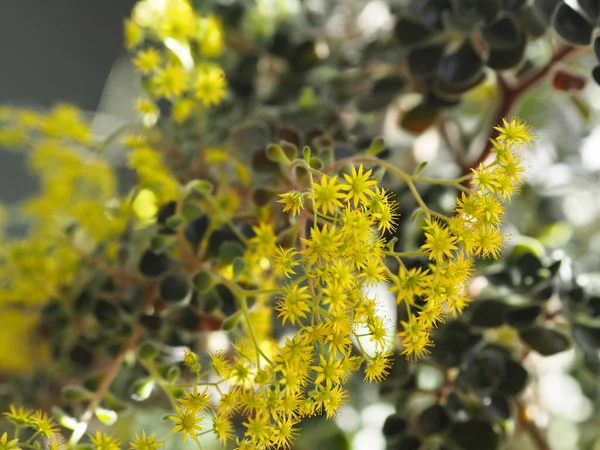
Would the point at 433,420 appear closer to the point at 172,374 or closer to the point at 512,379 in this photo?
the point at 512,379

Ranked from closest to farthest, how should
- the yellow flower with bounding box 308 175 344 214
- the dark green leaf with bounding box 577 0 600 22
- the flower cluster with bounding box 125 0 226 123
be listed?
the yellow flower with bounding box 308 175 344 214 → the dark green leaf with bounding box 577 0 600 22 → the flower cluster with bounding box 125 0 226 123

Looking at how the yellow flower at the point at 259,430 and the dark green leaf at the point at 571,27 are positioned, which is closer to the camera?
the yellow flower at the point at 259,430

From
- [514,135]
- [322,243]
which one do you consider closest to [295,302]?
[322,243]

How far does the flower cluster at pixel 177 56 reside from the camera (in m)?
0.53

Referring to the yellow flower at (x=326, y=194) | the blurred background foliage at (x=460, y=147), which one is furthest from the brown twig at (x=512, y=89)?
the yellow flower at (x=326, y=194)

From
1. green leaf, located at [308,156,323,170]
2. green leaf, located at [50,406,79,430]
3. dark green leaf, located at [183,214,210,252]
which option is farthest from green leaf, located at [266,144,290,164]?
green leaf, located at [50,406,79,430]

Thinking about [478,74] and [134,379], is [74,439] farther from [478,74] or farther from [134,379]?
[478,74]

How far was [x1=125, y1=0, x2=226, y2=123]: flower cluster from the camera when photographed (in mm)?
527

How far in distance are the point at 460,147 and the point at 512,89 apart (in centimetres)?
8

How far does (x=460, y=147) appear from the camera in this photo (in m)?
0.58

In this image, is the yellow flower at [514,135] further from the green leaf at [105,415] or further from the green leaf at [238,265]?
the green leaf at [105,415]

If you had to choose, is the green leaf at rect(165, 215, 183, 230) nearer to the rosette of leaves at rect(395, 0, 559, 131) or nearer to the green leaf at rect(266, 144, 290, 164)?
the green leaf at rect(266, 144, 290, 164)

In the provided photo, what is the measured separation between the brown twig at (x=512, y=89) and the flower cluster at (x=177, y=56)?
23cm

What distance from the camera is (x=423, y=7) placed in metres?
0.49
